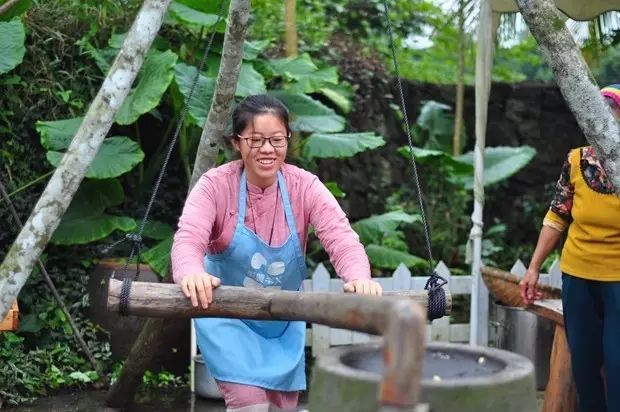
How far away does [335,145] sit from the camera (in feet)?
25.1

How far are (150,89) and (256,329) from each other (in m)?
3.60

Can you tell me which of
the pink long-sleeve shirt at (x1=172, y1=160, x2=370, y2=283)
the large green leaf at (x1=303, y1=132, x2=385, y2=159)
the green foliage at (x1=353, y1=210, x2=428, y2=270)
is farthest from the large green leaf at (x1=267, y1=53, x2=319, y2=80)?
the pink long-sleeve shirt at (x1=172, y1=160, x2=370, y2=283)

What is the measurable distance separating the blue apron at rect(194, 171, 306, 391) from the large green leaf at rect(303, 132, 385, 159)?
3640mm

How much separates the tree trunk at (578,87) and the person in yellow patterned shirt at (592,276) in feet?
1.93

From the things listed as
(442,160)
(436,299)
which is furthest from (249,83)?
(436,299)

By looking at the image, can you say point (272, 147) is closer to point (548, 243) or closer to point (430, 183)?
point (548, 243)

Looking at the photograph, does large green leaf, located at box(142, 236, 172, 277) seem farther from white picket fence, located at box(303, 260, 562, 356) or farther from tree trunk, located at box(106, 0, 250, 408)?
tree trunk, located at box(106, 0, 250, 408)

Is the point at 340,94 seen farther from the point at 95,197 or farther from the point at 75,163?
the point at 75,163

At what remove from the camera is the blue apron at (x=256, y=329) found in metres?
3.74

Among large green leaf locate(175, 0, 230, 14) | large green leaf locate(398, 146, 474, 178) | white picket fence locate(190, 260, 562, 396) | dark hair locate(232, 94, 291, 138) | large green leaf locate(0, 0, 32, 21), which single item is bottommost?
white picket fence locate(190, 260, 562, 396)

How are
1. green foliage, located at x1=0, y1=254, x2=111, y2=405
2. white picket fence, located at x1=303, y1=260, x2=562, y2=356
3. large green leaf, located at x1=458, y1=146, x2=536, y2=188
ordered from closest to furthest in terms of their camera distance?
green foliage, located at x1=0, y1=254, x2=111, y2=405, white picket fence, located at x1=303, y1=260, x2=562, y2=356, large green leaf, located at x1=458, y1=146, x2=536, y2=188

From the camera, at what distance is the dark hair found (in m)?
3.80

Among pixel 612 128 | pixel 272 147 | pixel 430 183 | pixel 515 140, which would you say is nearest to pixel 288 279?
pixel 272 147

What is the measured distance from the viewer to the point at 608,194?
458cm
